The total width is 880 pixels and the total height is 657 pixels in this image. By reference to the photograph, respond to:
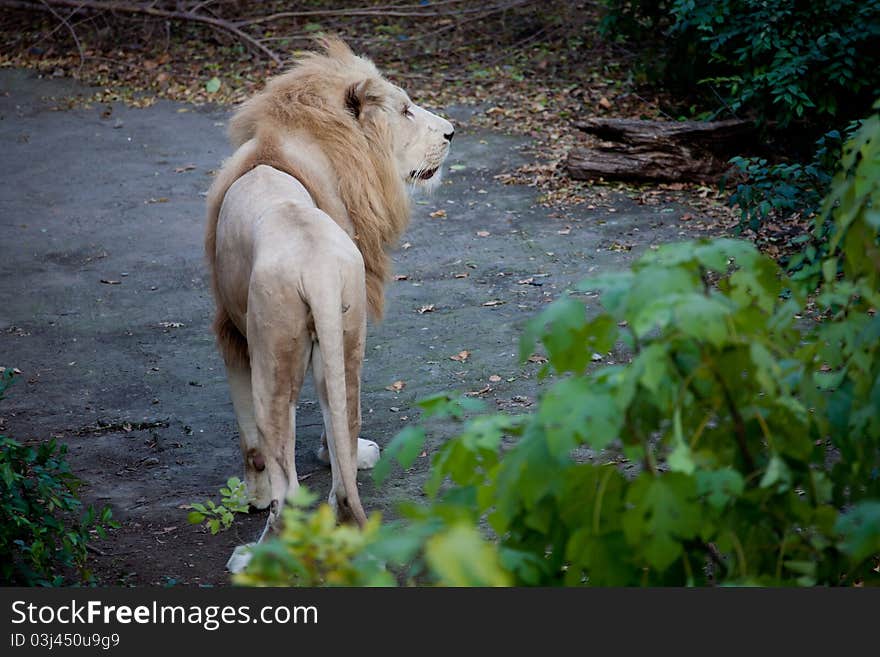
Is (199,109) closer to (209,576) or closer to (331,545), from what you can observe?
(209,576)

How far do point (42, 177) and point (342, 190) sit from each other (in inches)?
229

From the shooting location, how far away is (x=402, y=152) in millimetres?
4945

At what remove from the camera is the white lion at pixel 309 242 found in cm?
373

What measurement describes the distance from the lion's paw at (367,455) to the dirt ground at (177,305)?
0.16 metres

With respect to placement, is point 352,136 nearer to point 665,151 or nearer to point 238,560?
point 238,560

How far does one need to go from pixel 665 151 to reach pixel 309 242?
539 cm

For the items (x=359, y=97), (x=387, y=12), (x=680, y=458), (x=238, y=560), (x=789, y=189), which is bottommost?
(x=238, y=560)

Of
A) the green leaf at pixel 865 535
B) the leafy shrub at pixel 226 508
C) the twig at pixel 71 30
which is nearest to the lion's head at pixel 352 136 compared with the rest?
the leafy shrub at pixel 226 508

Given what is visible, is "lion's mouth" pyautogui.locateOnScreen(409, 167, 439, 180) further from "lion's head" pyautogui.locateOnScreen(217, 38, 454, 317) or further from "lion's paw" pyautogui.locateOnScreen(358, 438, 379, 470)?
"lion's paw" pyautogui.locateOnScreen(358, 438, 379, 470)

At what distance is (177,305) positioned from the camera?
6957 mm

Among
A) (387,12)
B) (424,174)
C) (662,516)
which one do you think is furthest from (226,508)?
(387,12)

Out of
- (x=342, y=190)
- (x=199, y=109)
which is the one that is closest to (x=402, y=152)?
(x=342, y=190)

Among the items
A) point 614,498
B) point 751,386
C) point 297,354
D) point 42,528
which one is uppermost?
point 751,386

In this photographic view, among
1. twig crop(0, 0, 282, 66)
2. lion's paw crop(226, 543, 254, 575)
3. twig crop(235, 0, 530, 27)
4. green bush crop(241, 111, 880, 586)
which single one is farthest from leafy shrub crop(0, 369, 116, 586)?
twig crop(0, 0, 282, 66)
